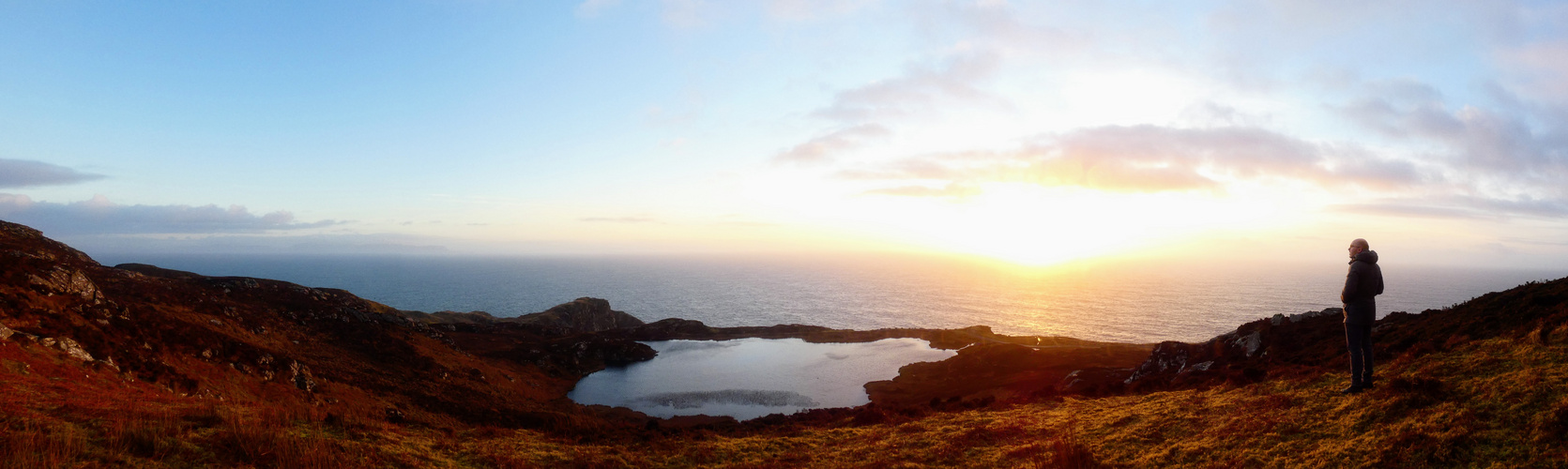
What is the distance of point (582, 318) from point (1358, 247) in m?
95.1

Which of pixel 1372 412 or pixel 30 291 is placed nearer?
pixel 1372 412

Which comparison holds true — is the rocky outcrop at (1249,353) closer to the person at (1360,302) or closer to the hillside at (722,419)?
the hillside at (722,419)

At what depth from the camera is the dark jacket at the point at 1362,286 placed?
451 inches

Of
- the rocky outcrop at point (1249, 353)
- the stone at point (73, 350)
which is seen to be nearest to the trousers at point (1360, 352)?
the rocky outcrop at point (1249, 353)

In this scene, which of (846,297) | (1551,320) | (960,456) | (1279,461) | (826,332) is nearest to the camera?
(1279,461)

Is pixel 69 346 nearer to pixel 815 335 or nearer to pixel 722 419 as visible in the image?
pixel 722 419

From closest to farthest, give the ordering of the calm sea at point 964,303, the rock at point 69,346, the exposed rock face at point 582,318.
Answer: the rock at point 69,346 < the exposed rock face at point 582,318 < the calm sea at point 964,303

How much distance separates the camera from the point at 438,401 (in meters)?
31.3

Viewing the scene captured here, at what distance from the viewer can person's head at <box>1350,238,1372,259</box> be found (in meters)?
11.7

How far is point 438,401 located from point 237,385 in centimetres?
899

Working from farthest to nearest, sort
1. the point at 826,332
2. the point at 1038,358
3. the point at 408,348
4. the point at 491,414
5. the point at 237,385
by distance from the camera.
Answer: the point at 826,332
the point at 1038,358
the point at 408,348
the point at 491,414
the point at 237,385

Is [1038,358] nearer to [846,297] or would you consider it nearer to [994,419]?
[994,419]

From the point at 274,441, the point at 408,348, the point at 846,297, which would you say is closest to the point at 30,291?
the point at 408,348

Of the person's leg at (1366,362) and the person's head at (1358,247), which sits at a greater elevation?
the person's head at (1358,247)
